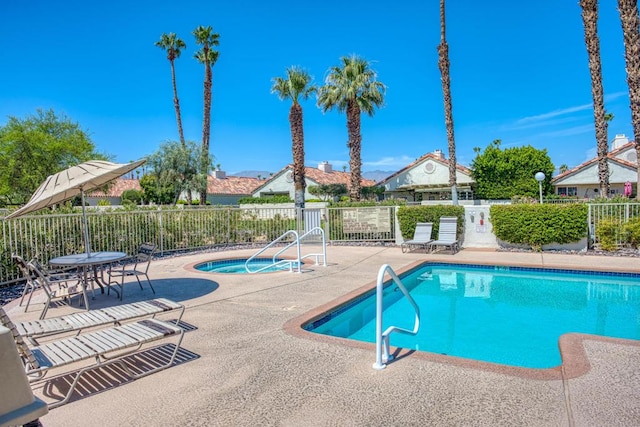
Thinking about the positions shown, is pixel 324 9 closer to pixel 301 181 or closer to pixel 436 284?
pixel 301 181

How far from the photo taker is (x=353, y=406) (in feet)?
11.4

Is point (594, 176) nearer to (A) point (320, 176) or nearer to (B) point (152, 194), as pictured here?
(A) point (320, 176)

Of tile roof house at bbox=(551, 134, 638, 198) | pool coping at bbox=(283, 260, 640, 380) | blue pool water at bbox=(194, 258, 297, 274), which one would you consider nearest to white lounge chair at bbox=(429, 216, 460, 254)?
blue pool water at bbox=(194, 258, 297, 274)

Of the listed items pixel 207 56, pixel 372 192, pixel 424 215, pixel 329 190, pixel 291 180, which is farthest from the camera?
pixel 291 180

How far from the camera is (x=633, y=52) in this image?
15.0 meters

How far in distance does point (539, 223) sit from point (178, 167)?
2880 centimetres

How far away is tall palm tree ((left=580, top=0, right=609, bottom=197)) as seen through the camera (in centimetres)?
1866

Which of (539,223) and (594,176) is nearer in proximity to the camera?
(539,223)

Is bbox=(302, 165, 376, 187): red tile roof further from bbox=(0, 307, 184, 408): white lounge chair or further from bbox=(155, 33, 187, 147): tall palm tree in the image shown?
bbox=(0, 307, 184, 408): white lounge chair

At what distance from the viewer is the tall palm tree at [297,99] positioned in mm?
25047

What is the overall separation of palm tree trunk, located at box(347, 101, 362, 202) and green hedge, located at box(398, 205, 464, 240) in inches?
384

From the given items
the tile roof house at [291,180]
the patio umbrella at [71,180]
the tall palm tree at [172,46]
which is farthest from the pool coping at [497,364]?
the tile roof house at [291,180]

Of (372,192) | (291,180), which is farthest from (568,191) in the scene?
(291,180)

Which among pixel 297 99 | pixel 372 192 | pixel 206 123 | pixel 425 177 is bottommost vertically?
pixel 372 192
